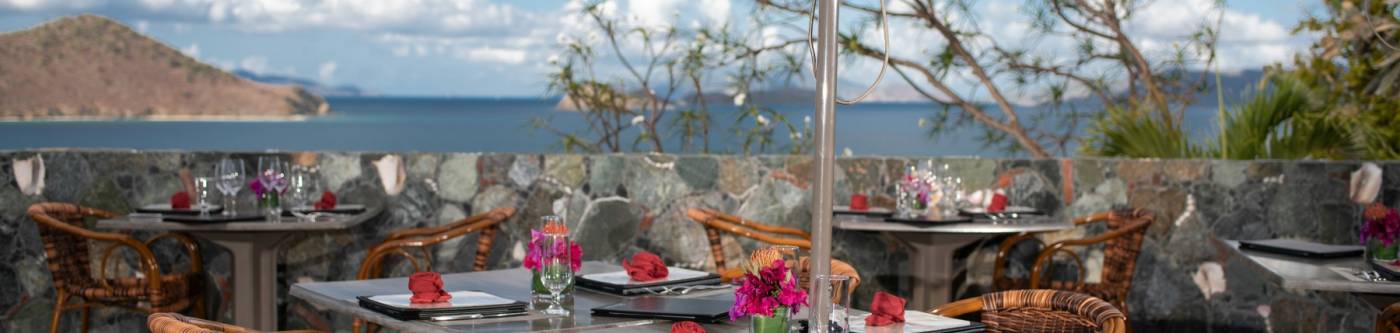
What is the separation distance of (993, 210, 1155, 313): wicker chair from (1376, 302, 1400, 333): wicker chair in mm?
1428

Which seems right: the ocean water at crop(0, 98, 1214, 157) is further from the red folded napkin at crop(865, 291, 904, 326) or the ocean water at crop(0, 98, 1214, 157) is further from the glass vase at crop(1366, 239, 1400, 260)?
the red folded napkin at crop(865, 291, 904, 326)

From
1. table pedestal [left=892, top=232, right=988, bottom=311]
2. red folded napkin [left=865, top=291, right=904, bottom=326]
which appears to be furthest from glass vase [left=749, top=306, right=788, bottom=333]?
table pedestal [left=892, top=232, right=988, bottom=311]

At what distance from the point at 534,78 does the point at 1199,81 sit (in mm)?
4573

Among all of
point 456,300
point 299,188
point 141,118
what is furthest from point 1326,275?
point 141,118

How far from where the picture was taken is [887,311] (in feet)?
8.38

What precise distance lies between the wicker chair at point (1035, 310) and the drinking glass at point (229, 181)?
275cm

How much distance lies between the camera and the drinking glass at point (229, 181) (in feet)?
16.0

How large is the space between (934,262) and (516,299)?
222 centimetres

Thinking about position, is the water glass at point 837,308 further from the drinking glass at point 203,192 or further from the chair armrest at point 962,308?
the drinking glass at point 203,192

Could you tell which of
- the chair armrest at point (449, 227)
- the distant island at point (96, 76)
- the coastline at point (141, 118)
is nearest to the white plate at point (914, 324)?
the chair armrest at point (449, 227)

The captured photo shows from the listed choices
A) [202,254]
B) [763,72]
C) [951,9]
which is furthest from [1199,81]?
[202,254]

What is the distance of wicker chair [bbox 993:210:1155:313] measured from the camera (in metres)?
4.83

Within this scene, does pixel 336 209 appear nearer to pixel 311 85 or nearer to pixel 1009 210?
pixel 1009 210

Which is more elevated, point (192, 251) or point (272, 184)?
point (272, 184)
